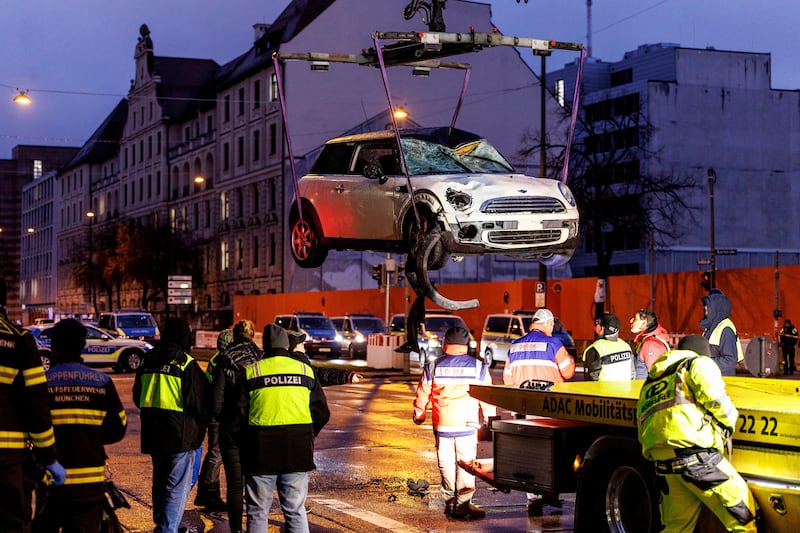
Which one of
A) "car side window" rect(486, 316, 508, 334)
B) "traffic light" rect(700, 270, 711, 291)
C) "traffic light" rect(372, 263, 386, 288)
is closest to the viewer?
"traffic light" rect(372, 263, 386, 288)

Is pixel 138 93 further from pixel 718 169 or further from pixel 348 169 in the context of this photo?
pixel 348 169

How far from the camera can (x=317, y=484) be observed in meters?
13.6

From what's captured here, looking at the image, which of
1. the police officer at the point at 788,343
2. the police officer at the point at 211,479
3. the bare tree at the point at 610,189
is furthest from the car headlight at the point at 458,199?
the police officer at the point at 788,343

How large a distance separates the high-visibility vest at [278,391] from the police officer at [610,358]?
4.03 m

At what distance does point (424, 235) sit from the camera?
8.52 meters

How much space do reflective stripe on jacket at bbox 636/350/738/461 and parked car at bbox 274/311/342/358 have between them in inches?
1387

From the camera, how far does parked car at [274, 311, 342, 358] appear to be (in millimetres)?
42906

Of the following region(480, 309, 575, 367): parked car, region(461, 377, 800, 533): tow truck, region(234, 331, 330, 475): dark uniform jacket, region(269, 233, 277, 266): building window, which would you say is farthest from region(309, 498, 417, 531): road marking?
region(269, 233, 277, 266): building window

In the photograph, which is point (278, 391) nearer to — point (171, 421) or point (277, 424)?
point (277, 424)

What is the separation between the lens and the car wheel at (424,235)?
8.53m

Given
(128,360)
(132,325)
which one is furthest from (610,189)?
(128,360)

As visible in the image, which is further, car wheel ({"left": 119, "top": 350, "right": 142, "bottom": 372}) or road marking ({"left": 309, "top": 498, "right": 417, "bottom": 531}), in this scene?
car wheel ({"left": 119, "top": 350, "right": 142, "bottom": 372})

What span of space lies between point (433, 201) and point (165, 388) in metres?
2.52

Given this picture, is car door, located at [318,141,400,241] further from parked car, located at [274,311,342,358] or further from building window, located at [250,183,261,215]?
building window, located at [250,183,261,215]
